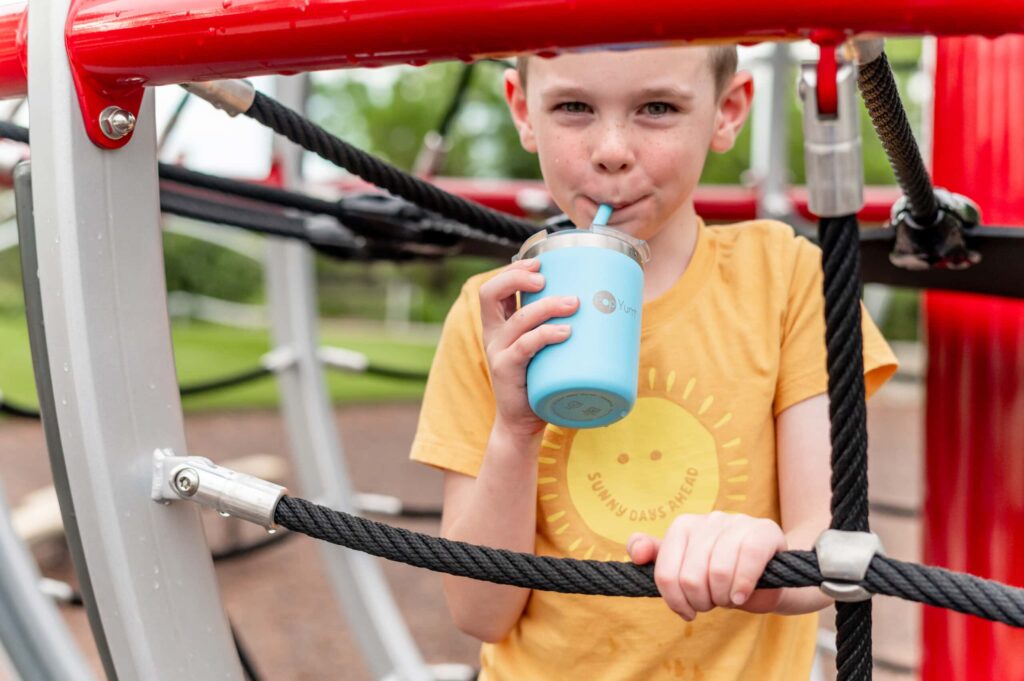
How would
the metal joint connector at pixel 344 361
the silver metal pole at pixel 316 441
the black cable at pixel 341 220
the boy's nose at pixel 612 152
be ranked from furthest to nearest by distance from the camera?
the metal joint connector at pixel 344 361 → the silver metal pole at pixel 316 441 → the black cable at pixel 341 220 → the boy's nose at pixel 612 152

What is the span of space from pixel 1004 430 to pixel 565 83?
0.57 meters

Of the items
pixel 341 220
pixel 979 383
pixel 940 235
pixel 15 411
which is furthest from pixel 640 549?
pixel 15 411

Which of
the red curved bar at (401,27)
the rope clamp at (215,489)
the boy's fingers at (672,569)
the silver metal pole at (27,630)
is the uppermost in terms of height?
the red curved bar at (401,27)

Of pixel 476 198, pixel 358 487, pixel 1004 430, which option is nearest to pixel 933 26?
pixel 1004 430

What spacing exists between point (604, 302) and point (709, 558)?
0.15 m

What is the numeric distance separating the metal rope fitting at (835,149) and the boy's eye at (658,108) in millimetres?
233

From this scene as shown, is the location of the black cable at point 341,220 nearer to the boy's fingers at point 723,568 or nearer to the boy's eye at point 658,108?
the boy's eye at point 658,108

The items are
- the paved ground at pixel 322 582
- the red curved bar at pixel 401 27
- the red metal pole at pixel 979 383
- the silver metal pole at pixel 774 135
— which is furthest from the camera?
the paved ground at pixel 322 582

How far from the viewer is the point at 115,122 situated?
25.4 inches

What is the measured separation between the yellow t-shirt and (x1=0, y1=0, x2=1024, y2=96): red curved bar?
316 mm

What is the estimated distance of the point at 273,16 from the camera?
57 cm

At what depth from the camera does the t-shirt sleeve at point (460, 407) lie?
830 mm

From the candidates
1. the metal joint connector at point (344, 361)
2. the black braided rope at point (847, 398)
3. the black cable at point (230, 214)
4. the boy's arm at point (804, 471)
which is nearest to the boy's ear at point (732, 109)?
the boy's arm at point (804, 471)

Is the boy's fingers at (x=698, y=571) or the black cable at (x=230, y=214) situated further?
the black cable at (x=230, y=214)
